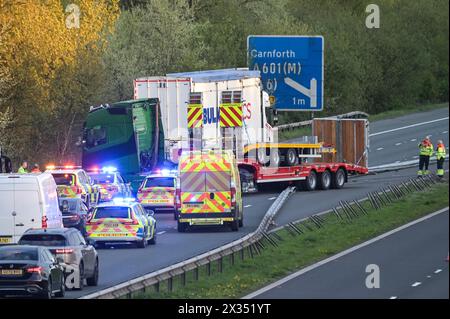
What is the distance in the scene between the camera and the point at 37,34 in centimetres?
5553

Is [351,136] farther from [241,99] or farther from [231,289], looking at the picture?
[231,289]

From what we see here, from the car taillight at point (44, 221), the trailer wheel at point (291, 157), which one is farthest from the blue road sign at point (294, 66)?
the car taillight at point (44, 221)

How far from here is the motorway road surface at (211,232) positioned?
32.0 metres

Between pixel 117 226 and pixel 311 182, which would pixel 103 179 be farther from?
pixel 117 226

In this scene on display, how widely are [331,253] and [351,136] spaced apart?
79.1 feet

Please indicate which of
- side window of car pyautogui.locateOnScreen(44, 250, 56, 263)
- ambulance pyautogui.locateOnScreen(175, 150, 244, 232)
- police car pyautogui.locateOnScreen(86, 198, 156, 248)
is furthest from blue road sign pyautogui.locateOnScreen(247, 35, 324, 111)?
side window of car pyautogui.locateOnScreen(44, 250, 56, 263)

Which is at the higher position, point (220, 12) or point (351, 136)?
point (220, 12)

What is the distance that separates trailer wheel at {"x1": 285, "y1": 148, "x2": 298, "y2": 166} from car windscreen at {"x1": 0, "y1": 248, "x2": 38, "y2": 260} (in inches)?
1063

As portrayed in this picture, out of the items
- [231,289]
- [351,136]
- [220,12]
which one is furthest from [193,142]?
[220,12]

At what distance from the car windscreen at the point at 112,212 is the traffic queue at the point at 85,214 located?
0.03 metres

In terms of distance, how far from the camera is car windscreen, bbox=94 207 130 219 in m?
37.1

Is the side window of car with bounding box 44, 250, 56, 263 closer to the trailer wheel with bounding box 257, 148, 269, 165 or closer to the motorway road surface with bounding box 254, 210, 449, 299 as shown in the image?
the motorway road surface with bounding box 254, 210, 449, 299

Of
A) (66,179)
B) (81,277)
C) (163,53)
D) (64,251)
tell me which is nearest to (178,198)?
(66,179)

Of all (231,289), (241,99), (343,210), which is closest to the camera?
(231,289)
